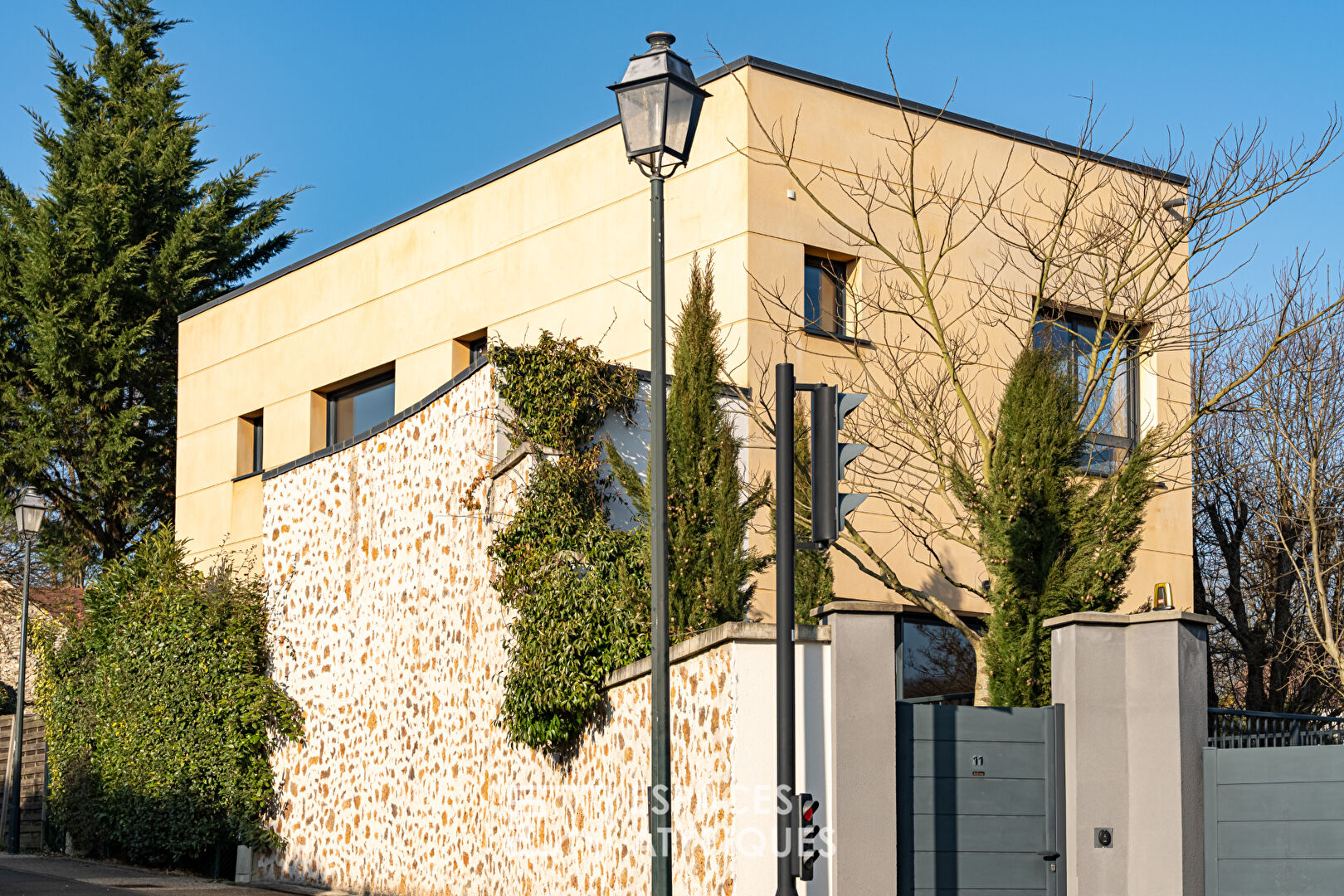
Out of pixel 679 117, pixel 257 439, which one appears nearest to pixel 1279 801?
pixel 679 117

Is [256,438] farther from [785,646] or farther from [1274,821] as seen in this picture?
[1274,821]

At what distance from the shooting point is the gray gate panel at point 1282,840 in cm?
972

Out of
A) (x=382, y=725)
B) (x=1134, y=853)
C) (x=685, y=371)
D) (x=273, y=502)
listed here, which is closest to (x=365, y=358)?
(x=273, y=502)

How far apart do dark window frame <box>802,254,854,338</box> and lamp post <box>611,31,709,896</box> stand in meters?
6.68

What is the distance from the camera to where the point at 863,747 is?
10070 mm

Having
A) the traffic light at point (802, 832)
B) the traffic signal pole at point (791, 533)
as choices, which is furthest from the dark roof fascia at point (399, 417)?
the traffic light at point (802, 832)

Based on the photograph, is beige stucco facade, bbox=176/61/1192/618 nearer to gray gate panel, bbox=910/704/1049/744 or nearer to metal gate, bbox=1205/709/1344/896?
gray gate panel, bbox=910/704/1049/744

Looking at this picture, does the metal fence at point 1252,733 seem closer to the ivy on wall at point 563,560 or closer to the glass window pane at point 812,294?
the ivy on wall at point 563,560

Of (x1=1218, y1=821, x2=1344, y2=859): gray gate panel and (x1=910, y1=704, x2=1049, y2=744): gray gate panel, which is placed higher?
(x1=910, y1=704, x2=1049, y2=744): gray gate panel

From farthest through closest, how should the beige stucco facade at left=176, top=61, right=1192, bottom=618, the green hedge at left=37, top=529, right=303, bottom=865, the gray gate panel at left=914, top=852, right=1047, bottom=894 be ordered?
the green hedge at left=37, top=529, right=303, bottom=865 < the beige stucco facade at left=176, top=61, right=1192, bottom=618 < the gray gate panel at left=914, top=852, right=1047, bottom=894

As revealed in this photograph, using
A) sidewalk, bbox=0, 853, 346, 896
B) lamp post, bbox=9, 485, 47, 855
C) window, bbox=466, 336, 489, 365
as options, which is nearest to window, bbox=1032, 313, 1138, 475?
window, bbox=466, 336, 489, 365

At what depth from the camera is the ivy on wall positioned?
1201cm

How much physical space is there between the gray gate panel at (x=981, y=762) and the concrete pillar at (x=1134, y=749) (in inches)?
9.9

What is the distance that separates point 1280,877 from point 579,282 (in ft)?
34.0
